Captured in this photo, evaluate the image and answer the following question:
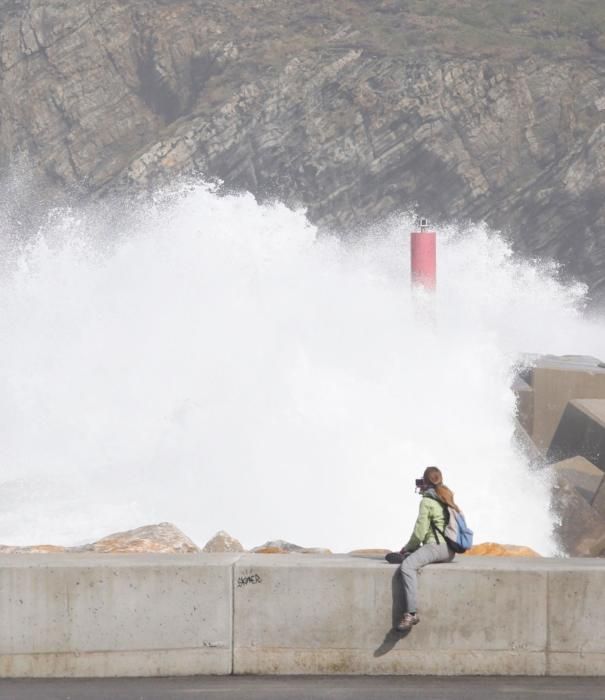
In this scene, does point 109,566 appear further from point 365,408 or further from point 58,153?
point 58,153

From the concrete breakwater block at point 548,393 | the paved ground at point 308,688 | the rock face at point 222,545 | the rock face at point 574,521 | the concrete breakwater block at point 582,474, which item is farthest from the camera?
the concrete breakwater block at point 548,393

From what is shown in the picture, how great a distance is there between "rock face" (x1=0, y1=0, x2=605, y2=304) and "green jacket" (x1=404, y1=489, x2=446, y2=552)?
172ft

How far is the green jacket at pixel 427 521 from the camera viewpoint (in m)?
7.40

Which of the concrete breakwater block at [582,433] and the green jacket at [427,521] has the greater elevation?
the concrete breakwater block at [582,433]

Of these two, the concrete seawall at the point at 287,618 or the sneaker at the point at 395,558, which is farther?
the sneaker at the point at 395,558

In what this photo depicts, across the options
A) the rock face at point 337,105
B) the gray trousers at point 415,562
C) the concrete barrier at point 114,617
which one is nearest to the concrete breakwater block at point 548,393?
the gray trousers at point 415,562

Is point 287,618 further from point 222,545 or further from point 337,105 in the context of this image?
point 337,105

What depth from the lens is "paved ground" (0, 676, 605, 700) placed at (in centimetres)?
696

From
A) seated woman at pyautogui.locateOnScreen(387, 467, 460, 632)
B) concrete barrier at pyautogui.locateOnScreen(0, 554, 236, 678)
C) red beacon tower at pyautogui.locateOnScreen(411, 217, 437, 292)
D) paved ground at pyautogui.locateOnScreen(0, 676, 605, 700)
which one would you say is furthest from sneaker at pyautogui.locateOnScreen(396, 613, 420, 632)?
red beacon tower at pyautogui.locateOnScreen(411, 217, 437, 292)

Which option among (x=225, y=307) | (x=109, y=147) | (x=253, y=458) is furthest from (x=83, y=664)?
(x=109, y=147)

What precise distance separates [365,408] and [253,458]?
89.0 inches

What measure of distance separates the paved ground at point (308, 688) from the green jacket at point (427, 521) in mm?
740

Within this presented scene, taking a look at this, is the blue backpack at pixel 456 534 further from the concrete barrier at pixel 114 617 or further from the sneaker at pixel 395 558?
the concrete barrier at pixel 114 617

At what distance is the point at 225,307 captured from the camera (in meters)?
25.1
